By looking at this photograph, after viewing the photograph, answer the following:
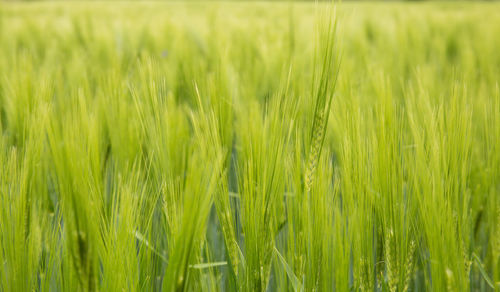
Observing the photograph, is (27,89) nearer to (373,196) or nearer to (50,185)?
(50,185)

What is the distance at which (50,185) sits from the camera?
58cm

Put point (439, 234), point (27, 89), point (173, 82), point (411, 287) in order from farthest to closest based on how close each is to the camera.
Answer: point (173, 82) < point (27, 89) < point (411, 287) < point (439, 234)

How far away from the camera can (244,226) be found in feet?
1.33

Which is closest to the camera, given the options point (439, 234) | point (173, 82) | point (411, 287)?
point (439, 234)

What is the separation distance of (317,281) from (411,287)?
0.57 ft

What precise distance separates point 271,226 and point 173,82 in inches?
19.5

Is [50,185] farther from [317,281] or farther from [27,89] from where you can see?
[317,281]

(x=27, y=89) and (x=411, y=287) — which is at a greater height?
(x=27, y=89)

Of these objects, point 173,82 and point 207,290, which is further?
point 173,82

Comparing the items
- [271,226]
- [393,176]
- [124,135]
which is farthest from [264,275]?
[124,135]

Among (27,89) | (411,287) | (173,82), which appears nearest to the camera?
(411,287)

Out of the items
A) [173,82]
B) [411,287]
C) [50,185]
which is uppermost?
[173,82]

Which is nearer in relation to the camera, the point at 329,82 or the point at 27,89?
the point at 329,82

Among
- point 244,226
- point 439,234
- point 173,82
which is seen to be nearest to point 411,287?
point 439,234
